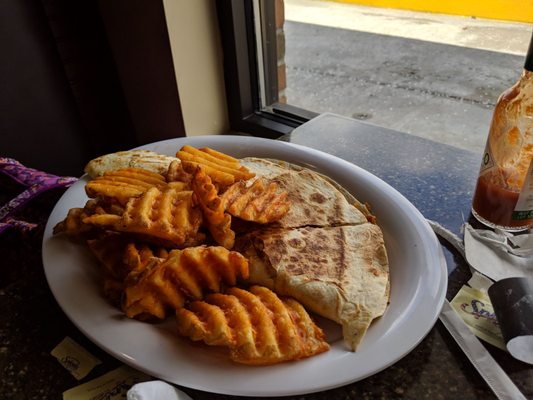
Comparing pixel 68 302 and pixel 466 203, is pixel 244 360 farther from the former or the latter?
pixel 466 203

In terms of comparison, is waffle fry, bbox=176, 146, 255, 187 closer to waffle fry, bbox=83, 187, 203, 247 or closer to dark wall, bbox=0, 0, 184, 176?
waffle fry, bbox=83, 187, 203, 247

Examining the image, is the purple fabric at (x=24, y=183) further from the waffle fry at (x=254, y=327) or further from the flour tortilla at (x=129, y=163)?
the waffle fry at (x=254, y=327)

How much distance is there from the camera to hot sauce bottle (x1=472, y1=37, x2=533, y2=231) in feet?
3.48

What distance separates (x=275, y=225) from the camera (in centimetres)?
103

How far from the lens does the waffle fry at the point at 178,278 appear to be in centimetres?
86

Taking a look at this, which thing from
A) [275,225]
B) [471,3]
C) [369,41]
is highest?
[275,225]

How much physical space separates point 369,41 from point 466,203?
8.23ft

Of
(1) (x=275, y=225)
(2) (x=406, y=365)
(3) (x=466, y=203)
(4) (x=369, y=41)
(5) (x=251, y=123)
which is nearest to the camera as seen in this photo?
(2) (x=406, y=365)

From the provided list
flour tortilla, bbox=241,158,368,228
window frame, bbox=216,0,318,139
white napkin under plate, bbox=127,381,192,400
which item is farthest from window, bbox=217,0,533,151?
white napkin under plate, bbox=127,381,192,400

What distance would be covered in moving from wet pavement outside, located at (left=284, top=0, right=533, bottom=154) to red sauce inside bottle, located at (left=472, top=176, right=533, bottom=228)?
1.16m

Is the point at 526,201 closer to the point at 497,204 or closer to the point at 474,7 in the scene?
the point at 497,204

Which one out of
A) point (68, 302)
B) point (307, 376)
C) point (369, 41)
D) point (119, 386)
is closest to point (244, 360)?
point (307, 376)

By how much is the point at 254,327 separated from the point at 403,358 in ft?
1.00

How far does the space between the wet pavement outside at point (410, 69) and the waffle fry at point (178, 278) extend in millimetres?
1724
